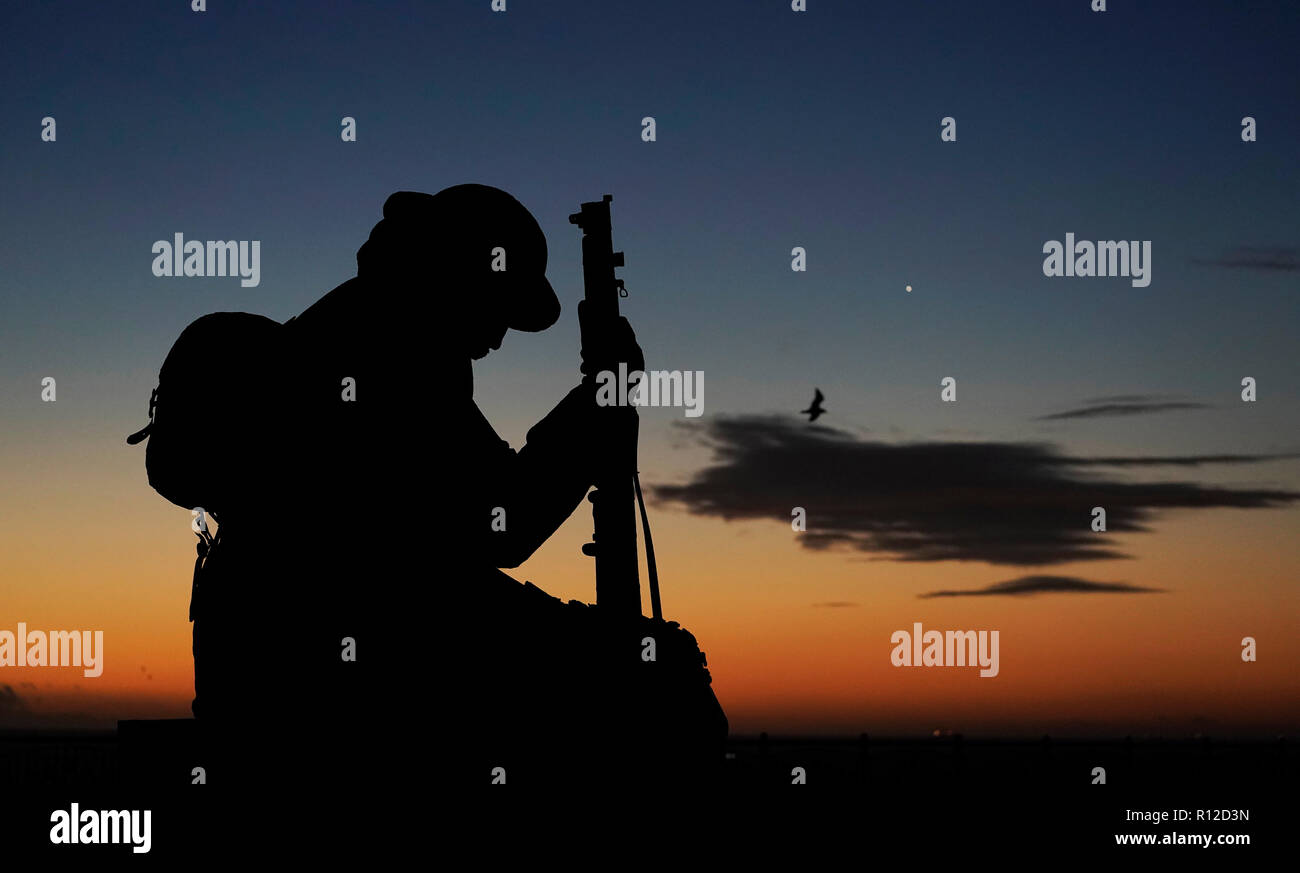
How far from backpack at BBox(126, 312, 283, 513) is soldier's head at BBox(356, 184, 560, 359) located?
1.63 ft

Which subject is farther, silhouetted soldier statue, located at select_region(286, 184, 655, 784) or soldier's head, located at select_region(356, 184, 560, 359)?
soldier's head, located at select_region(356, 184, 560, 359)

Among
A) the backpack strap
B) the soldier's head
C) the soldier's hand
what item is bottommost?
the backpack strap

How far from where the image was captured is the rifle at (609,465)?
450 cm

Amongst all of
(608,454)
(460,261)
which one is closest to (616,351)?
(608,454)

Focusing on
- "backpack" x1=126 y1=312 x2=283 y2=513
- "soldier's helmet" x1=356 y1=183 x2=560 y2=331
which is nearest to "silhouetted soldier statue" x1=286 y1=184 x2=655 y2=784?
"soldier's helmet" x1=356 y1=183 x2=560 y2=331

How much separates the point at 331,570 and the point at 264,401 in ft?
1.97

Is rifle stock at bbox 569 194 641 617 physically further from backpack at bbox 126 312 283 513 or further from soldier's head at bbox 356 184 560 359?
backpack at bbox 126 312 283 513

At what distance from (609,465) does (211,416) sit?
4.39ft

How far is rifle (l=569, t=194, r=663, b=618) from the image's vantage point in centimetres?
450
